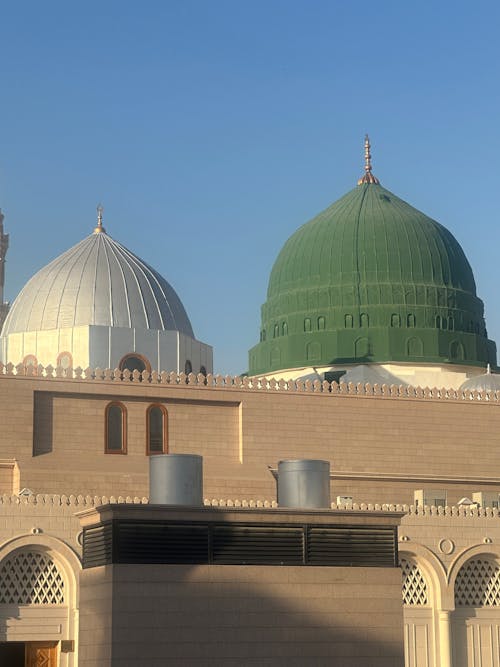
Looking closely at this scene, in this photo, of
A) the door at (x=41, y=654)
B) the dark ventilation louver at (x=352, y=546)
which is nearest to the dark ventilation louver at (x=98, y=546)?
the dark ventilation louver at (x=352, y=546)

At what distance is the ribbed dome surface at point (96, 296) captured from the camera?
3744 centimetres

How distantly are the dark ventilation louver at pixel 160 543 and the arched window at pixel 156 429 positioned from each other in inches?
441

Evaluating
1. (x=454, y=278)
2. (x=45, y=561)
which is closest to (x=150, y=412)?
(x=45, y=561)

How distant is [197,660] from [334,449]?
13462 mm

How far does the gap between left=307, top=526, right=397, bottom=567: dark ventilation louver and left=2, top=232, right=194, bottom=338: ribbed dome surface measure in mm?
14586

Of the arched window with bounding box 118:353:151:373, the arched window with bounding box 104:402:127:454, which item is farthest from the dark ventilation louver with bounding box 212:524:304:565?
the arched window with bounding box 118:353:151:373

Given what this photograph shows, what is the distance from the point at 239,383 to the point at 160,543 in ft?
42.0

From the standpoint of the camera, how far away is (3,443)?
32.4 meters

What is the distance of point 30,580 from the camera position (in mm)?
29938

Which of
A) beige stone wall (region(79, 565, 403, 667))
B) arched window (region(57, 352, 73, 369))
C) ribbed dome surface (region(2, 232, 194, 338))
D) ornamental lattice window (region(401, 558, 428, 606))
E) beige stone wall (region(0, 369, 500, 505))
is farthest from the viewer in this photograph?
ribbed dome surface (region(2, 232, 194, 338))

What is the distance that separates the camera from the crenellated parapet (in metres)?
33.5

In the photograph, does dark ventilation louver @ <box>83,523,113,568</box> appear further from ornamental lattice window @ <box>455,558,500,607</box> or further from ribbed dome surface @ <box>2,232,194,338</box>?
ribbed dome surface @ <box>2,232,194,338</box>

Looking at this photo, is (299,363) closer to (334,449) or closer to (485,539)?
(334,449)

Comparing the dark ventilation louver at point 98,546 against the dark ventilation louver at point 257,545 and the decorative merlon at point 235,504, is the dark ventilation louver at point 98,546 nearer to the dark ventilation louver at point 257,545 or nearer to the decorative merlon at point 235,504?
the dark ventilation louver at point 257,545
